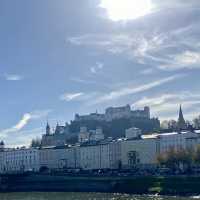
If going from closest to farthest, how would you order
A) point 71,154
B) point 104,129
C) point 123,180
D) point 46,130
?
point 123,180, point 71,154, point 104,129, point 46,130

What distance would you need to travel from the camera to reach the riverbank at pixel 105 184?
69.7 metres

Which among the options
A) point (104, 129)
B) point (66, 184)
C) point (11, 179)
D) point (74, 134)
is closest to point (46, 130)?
point (74, 134)

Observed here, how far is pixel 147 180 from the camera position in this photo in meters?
76.1

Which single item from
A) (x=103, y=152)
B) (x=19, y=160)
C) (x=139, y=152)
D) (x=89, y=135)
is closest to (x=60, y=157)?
(x=19, y=160)

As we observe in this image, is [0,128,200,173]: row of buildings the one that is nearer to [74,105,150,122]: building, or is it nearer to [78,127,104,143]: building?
[78,127,104,143]: building

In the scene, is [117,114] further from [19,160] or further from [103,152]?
[103,152]

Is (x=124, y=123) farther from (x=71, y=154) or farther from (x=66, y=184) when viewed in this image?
(x=66, y=184)

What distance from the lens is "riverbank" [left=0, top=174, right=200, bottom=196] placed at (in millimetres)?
69688

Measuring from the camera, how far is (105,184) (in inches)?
3177

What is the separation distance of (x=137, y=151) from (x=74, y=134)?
57.5 m

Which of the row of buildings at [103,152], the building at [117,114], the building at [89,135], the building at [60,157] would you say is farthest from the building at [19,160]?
the building at [117,114]

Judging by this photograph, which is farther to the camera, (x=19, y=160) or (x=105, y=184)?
(x=19, y=160)

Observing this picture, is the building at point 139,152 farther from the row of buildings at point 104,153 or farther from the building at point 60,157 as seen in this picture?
the building at point 60,157

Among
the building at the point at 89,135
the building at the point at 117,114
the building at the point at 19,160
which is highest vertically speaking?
the building at the point at 117,114
